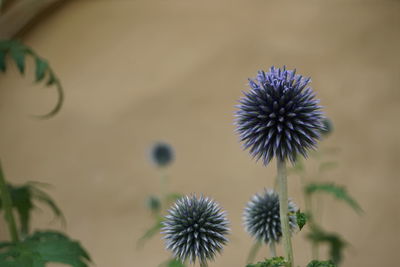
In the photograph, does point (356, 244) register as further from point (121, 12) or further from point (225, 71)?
point (121, 12)

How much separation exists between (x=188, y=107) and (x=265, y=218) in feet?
7.08

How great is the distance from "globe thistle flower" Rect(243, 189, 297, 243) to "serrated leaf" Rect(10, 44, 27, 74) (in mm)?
482

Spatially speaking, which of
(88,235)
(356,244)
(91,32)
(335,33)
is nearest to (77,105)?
(91,32)

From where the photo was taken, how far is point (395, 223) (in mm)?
2717

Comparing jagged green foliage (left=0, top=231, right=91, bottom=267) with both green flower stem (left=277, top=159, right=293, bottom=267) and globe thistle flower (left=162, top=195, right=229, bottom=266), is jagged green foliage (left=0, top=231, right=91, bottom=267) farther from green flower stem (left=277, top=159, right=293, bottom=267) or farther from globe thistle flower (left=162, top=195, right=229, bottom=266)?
green flower stem (left=277, top=159, right=293, bottom=267)

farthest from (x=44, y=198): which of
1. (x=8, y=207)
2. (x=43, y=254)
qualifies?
(x=43, y=254)

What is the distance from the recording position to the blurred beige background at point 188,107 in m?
2.77

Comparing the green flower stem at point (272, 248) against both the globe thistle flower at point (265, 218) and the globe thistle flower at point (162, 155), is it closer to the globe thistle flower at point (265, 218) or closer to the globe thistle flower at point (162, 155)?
the globe thistle flower at point (265, 218)

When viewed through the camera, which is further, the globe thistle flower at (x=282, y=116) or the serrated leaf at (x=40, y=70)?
the serrated leaf at (x=40, y=70)

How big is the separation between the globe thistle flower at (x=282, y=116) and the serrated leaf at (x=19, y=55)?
1.34ft

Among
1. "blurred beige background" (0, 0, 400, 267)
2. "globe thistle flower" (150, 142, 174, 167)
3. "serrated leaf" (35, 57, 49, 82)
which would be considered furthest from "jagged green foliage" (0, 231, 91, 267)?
"blurred beige background" (0, 0, 400, 267)

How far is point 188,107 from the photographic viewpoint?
10.1 feet

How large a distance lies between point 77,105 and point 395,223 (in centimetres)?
195

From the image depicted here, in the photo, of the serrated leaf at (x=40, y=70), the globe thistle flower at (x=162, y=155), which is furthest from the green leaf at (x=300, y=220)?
the globe thistle flower at (x=162, y=155)
